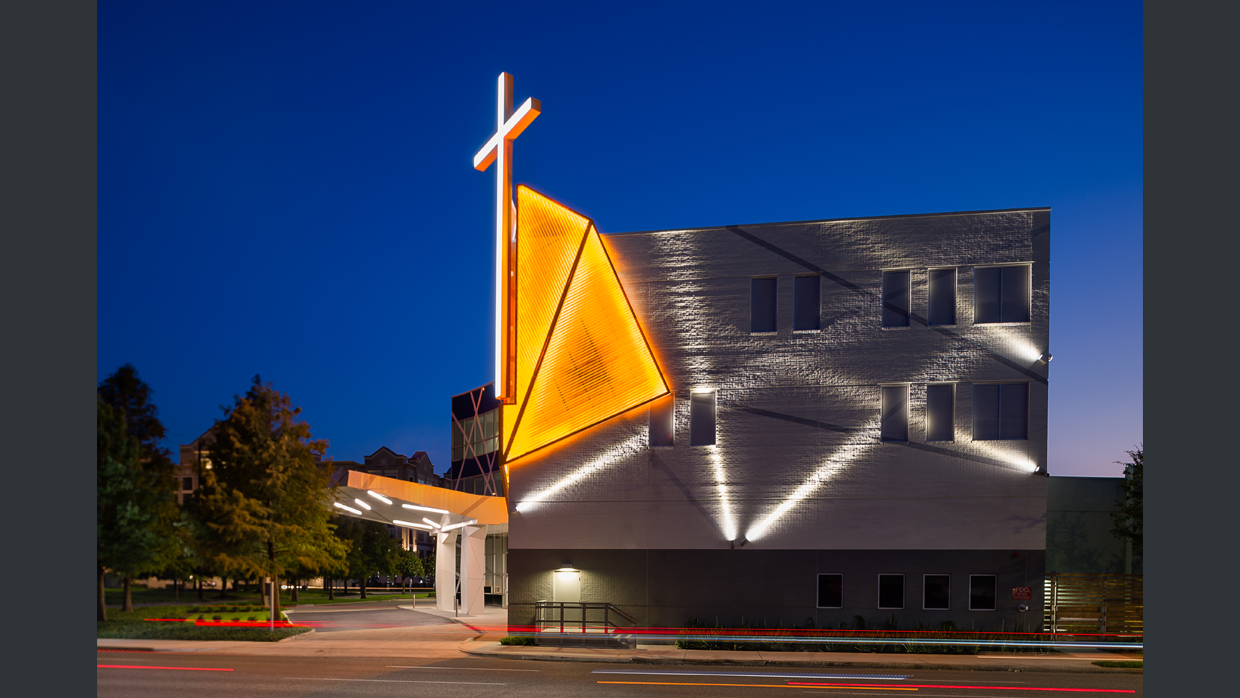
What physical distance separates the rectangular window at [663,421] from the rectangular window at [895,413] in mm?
6475

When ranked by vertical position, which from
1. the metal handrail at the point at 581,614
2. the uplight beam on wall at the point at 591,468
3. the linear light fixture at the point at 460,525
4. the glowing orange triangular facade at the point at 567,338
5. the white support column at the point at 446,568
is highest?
the glowing orange triangular facade at the point at 567,338

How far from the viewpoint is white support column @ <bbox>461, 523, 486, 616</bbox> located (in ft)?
121

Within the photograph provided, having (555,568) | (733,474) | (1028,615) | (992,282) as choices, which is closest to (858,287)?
(992,282)

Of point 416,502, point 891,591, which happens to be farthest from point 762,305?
point 416,502

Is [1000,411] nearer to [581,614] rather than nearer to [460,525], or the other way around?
[581,614]

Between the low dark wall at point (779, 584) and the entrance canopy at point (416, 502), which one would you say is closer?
the low dark wall at point (779, 584)

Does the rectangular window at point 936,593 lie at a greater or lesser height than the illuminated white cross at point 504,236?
lesser

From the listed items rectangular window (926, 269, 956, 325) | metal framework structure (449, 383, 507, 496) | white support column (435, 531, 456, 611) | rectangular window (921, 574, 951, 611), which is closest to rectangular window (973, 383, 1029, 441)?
rectangular window (926, 269, 956, 325)

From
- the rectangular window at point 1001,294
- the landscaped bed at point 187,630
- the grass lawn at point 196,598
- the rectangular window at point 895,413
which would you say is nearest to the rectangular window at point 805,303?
the rectangular window at point 895,413

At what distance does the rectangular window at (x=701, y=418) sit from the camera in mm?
26578

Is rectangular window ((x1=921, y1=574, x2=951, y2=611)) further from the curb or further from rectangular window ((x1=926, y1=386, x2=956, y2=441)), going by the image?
the curb

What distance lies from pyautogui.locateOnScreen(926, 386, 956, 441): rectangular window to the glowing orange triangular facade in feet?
26.8

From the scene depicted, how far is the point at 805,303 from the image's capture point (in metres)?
26.7

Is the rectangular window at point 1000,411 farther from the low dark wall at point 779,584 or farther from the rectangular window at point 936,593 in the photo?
the rectangular window at point 936,593
